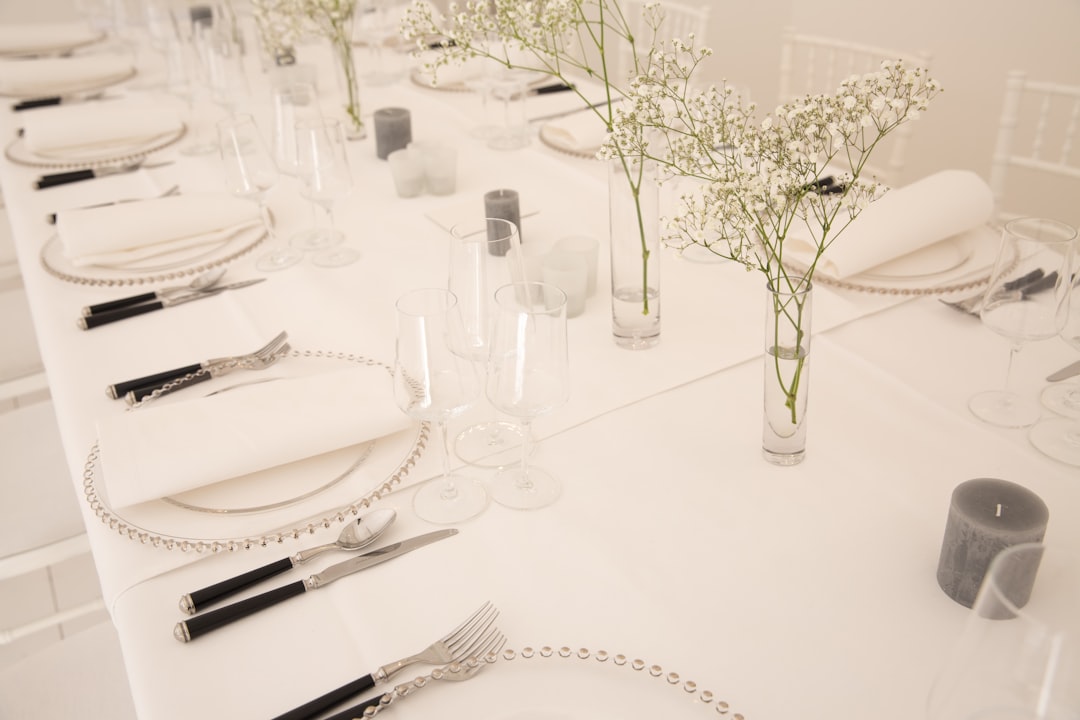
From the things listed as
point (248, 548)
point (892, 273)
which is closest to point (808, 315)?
point (892, 273)

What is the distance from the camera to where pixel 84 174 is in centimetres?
214

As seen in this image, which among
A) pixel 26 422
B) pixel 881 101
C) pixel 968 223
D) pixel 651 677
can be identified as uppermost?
pixel 881 101

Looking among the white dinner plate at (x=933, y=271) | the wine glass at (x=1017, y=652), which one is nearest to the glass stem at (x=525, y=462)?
the wine glass at (x=1017, y=652)

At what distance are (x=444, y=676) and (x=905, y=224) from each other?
1.05 meters

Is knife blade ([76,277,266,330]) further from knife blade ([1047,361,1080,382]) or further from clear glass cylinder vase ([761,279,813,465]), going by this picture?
knife blade ([1047,361,1080,382])

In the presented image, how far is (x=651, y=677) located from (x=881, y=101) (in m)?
0.57

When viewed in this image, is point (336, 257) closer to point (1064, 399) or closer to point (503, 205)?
point (503, 205)

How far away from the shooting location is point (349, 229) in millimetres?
1843

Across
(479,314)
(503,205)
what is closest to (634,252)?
(479,314)

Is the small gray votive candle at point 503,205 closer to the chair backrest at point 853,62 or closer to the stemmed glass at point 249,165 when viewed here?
the stemmed glass at point 249,165

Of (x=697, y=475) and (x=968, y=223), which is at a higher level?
(x=968, y=223)

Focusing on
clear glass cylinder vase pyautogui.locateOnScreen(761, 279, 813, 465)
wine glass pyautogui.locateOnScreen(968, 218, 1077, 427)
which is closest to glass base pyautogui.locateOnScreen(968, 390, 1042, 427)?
wine glass pyautogui.locateOnScreen(968, 218, 1077, 427)

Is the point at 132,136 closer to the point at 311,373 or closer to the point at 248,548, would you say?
the point at 311,373

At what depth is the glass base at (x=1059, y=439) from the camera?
3.56ft
